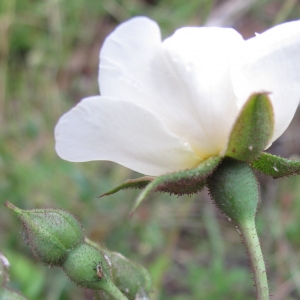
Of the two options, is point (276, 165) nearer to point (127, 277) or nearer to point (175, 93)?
point (175, 93)

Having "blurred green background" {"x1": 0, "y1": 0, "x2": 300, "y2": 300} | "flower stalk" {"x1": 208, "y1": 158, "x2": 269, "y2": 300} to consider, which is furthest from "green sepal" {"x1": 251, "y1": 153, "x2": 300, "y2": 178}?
"blurred green background" {"x1": 0, "y1": 0, "x2": 300, "y2": 300}

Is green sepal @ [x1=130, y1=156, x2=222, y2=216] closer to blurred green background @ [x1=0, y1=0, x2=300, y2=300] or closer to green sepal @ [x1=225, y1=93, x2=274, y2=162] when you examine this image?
green sepal @ [x1=225, y1=93, x2=274, y2=162]

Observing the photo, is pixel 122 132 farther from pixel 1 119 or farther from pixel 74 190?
pixel 1 119

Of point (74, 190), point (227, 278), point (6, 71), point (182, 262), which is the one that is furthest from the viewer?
point (6, 71)

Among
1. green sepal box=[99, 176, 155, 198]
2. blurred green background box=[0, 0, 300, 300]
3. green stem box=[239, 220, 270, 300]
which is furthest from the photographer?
blurred green background box=[0, 0, 300, 300]

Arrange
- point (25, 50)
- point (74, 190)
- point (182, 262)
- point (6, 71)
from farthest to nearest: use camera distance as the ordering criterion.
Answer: point (25, 50) → point (6, 71) → point (182, 262) → point (74, 190)

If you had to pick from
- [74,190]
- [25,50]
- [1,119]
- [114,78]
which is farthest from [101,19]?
[114,78]

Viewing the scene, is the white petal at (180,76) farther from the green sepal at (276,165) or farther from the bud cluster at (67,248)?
the bud cluster at (67,248)
